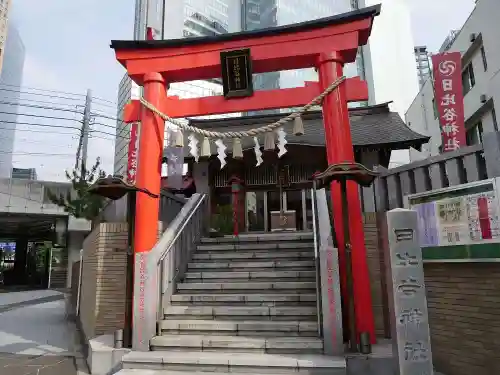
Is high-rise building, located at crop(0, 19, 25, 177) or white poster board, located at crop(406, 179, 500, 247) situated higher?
high-rise building, located at crop(0, 19, 25, 177)

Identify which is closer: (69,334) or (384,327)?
(384,327)

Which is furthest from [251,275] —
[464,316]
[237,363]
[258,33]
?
[258,33]

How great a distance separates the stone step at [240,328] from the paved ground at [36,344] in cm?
179

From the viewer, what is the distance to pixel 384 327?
6.42m

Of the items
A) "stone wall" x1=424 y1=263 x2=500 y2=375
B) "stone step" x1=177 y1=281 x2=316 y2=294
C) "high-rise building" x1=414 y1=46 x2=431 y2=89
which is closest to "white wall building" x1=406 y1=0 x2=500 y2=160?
"stone wall" x1=424 y1=263 x2=500 y2=375

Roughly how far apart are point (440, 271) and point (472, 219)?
1.06m

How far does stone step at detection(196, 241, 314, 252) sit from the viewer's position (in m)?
8.33

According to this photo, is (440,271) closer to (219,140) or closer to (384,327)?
(384,327)

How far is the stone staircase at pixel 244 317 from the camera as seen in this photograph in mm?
5398

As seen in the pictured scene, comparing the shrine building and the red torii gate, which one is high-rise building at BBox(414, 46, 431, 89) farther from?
the red torii gate

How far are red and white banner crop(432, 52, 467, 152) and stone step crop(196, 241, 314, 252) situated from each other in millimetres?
6318

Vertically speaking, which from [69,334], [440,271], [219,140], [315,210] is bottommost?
[69,334]

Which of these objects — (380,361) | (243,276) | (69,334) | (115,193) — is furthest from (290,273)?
(69,334)

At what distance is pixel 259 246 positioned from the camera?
8.50m
